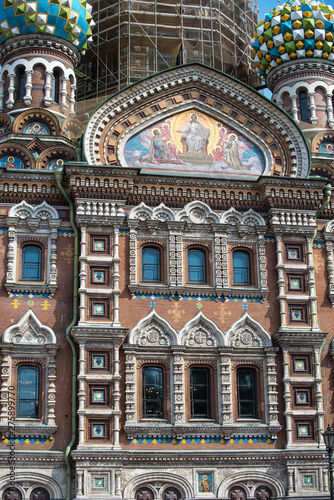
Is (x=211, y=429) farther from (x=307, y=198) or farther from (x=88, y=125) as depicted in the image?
(x=88, y=125)

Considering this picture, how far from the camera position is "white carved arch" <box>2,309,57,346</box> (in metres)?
14.9

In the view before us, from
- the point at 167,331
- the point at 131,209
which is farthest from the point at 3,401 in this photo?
the point at 131,209

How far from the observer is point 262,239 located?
1616 centimetres

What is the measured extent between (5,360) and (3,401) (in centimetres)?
73

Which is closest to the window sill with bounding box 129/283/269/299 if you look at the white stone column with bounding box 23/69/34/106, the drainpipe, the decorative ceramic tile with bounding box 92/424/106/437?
the drainpipe

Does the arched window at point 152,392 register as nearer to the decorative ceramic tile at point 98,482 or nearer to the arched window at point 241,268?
the decorative ceramic tile at point 98,482

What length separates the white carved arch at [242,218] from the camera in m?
16.2

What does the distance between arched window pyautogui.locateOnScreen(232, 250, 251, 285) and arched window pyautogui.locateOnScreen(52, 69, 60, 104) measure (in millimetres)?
7338

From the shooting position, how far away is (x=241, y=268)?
53.0 feet

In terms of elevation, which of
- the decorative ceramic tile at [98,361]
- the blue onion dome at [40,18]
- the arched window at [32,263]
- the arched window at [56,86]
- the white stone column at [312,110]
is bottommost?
the decorative ceramic tile at [98,361]

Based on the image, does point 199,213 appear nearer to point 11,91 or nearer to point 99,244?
point 99,244

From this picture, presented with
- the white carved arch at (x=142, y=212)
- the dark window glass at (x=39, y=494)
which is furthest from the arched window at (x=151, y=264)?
the dark window glass at (x=39, y=494)

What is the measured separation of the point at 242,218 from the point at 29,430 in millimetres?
5688

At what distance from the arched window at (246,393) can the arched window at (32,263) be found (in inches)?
164
